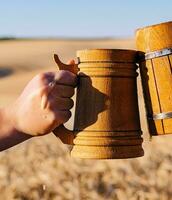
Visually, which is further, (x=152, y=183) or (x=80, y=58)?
(x=152, y=183)

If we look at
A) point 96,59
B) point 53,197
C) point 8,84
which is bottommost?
point 53,197

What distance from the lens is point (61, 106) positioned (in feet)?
8.64

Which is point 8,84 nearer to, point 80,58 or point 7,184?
point 7,184

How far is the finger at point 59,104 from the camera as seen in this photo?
2.62 m

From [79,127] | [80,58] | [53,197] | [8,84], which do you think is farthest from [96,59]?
[8,84]

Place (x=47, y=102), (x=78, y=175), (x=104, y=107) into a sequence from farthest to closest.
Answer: (x=78, y=175)
(x=104, y=107)
(x=47, y=102)

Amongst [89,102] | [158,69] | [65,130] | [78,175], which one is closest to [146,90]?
[158,69]

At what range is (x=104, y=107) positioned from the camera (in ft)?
8.97

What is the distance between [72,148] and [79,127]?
0.10 m

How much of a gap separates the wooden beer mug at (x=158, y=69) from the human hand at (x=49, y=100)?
316 mm

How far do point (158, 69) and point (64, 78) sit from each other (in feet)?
1.31

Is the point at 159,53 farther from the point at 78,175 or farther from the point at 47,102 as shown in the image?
the point at 78,175

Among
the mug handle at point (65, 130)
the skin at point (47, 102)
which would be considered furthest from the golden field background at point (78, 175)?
the skin at point (47, 102)

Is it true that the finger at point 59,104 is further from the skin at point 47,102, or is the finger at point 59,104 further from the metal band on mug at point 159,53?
the metal band on mug at point 159,53
